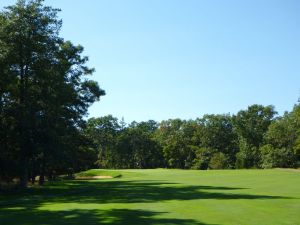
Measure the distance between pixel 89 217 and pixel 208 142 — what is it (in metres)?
108

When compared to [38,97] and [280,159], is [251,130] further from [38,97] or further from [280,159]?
[38,97]

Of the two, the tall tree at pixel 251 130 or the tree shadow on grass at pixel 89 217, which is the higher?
the tall tree at pixel 251 130

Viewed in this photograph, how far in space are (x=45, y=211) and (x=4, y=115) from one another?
21230 millimetres

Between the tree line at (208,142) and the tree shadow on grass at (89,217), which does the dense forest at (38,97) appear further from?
the tree shadow on grass at (89,217)

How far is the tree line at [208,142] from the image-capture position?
4050 inches

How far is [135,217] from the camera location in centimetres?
1755

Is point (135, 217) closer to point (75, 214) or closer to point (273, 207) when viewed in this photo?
point (75, 214)

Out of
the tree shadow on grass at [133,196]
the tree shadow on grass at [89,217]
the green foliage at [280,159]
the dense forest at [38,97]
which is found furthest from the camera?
the green foliage at [280,159]

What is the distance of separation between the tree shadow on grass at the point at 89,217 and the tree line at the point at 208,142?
6265 centimetres

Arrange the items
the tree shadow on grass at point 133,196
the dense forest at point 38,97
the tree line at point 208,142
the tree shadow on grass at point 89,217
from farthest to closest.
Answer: the tree line at point 208,142 < the dense forest at point 38,97 < the tree shadow on grass at point 133,196 < the tree shadow on grass at point 89,217

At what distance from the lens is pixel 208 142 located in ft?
408

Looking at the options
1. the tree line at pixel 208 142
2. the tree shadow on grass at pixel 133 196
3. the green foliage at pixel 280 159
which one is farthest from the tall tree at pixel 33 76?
the green foliage at pixel 280 159

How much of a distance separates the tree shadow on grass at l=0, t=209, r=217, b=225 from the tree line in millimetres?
62654

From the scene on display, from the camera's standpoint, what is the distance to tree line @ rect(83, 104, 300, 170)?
102875 mm
